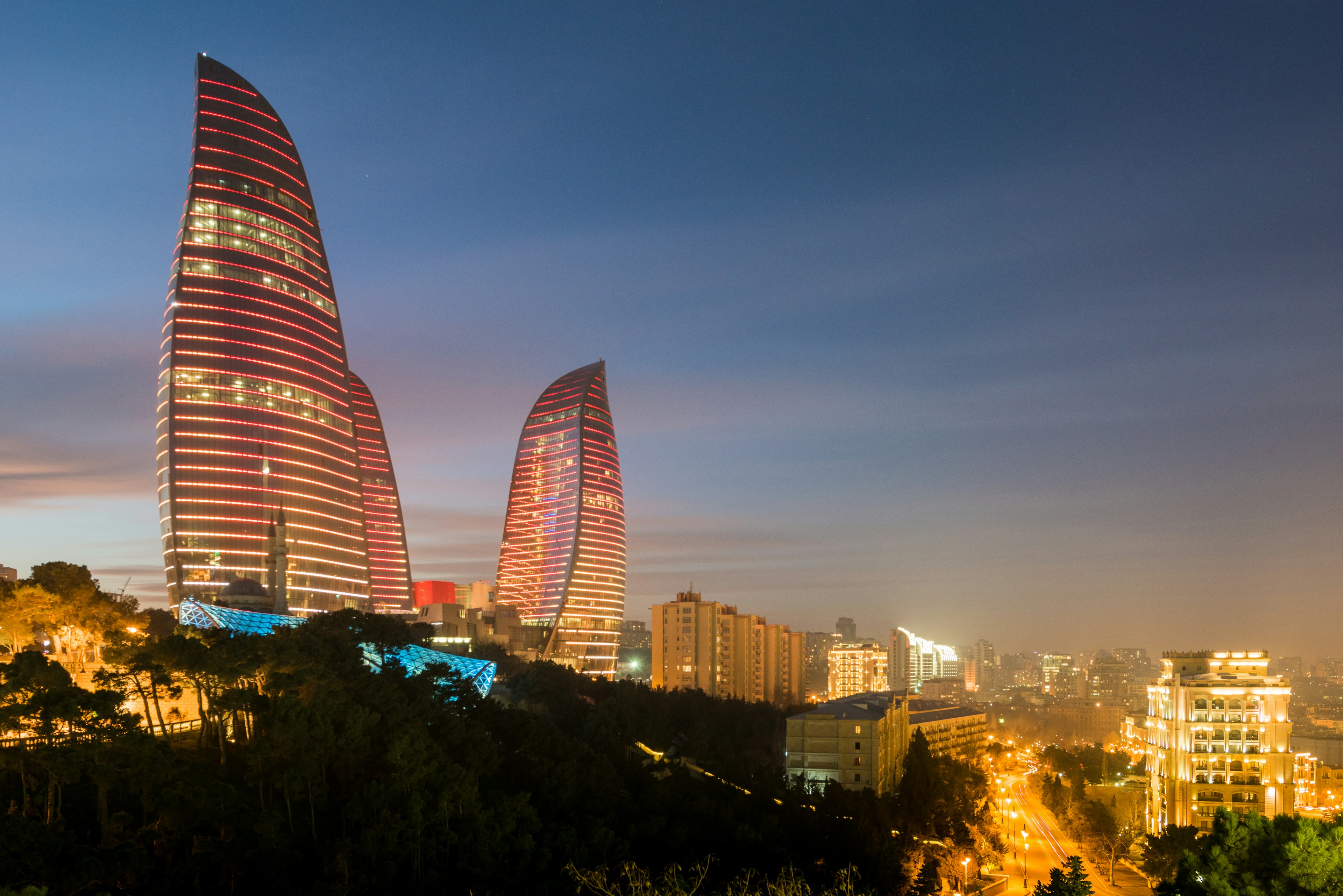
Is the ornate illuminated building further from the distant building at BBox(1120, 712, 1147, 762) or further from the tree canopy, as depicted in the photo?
the distant building at BBox(1120, 712, 1147, 762)

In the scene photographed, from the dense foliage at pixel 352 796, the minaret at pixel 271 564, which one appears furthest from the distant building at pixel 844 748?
the minaret at pixel 271 564

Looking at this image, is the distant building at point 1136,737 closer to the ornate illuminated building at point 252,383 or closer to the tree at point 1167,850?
the tree at point 1167,850

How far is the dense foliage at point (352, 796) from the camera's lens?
42.6 m

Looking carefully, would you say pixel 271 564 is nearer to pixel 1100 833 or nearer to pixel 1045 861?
pixel 1045 861

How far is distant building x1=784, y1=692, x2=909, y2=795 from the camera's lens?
289 ft

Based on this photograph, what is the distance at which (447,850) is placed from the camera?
48.4 meters

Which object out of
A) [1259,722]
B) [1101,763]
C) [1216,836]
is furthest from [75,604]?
[1101,763]

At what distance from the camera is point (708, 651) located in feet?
579

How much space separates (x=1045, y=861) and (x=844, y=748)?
726 inches

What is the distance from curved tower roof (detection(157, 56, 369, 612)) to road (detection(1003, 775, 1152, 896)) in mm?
86305

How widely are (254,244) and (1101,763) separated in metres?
121

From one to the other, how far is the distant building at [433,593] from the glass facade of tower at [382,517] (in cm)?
267

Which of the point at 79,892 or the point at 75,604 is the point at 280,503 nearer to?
the point at 75,604

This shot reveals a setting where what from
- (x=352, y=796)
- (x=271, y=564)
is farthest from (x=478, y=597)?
(x=352, y=796)
